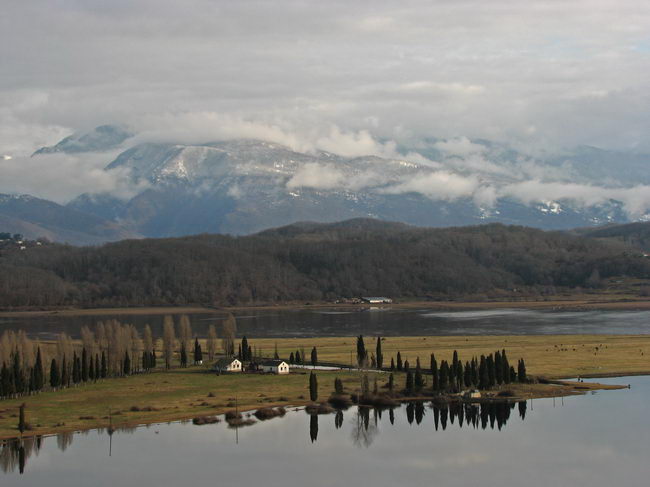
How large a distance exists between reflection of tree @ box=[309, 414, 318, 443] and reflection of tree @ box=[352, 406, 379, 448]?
2.88 meters

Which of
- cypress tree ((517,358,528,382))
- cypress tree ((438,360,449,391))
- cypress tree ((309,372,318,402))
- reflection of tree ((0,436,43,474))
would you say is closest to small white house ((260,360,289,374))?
cypress tree ((309,372,318,402))

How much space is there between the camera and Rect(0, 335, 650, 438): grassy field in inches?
3529

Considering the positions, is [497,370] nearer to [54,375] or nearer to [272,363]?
[272,363]

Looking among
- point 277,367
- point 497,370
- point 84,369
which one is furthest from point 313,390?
point 84,369

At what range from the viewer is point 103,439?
82.8 m

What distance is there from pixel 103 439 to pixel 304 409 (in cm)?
1787

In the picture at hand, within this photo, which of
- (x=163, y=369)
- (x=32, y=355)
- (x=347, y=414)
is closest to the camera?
(x=347, y=414)

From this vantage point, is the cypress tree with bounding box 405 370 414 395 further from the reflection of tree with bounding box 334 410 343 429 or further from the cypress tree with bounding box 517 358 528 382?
the cypress tree with bounding box 517 358 528 382

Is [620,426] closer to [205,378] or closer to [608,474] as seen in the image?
[608,474]

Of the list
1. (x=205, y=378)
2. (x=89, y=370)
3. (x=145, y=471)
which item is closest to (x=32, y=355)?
(x=89, y=370)

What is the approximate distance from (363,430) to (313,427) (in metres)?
3.98

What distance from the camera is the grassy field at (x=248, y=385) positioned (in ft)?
294

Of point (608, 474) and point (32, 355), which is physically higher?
point (32, 355)

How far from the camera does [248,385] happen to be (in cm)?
10600
